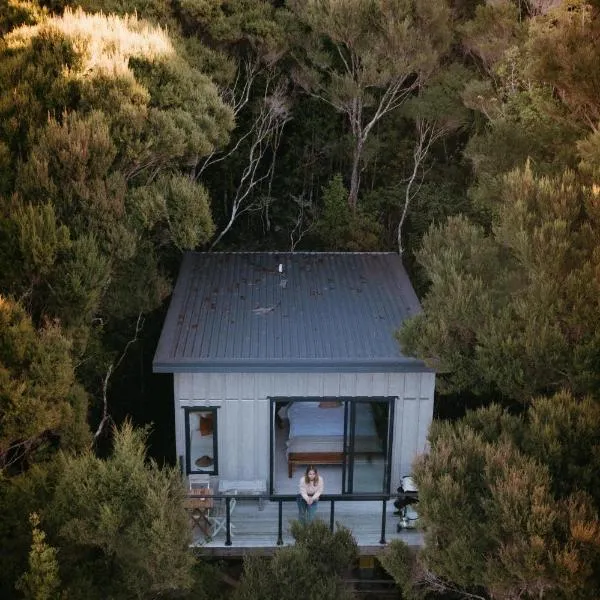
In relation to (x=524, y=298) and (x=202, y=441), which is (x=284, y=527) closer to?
(x=202, y=441)

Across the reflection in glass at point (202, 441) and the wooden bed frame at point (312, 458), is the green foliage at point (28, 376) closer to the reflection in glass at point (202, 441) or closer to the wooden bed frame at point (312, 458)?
the reflection in glass at point (202, 441)

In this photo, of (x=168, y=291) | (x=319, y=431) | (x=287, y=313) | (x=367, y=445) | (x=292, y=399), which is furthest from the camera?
(x=168, y=291)

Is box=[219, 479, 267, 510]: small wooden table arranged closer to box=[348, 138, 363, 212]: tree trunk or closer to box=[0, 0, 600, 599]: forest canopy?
box=[0, 0, 600, 599]: forest canopy

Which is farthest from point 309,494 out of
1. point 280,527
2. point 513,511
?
point 513,511

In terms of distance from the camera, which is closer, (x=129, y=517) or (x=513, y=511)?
(x=513, y=511)

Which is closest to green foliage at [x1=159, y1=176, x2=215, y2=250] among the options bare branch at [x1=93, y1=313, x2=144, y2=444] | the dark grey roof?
the dark grey roof

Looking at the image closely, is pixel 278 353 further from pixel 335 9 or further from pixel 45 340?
pixel 335 9
